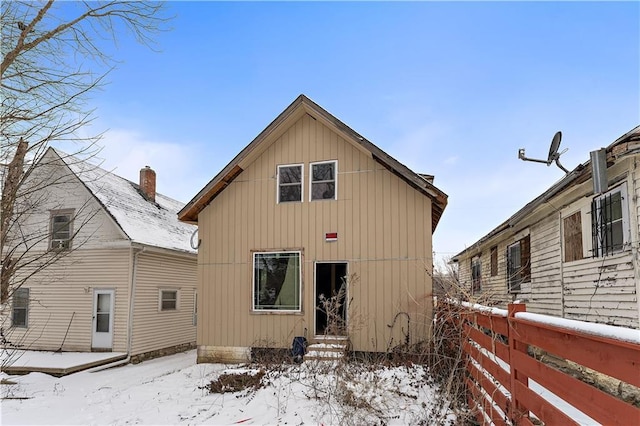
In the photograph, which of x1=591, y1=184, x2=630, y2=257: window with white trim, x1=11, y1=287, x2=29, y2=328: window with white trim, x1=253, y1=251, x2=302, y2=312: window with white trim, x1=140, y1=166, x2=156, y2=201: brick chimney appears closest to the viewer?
x1=591, y1=184, x2=630, y2=257: window with white trim

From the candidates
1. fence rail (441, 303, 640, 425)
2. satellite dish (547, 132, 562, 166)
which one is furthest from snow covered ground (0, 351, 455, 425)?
satellite dish (547, 132, 562, 166)

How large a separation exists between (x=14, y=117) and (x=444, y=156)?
15620mm

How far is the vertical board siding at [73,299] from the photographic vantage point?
13.1 meters

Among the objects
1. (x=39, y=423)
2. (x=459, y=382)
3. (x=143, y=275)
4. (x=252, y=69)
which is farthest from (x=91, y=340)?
(x=459, y=382)

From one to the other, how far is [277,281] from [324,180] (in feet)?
9.21

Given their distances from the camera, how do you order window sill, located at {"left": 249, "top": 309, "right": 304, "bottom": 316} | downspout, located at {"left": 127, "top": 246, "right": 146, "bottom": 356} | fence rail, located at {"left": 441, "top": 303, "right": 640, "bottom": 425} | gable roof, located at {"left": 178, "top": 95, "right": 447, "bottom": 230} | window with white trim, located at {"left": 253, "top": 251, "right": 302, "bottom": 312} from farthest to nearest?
downspout, located at {"left": 127, "top": 246, "right": 146, "bottom": 356} < window with white trim, located at {"left": 253, "top": 251, "right": 302, "bottom": 312} < window sill, located at {"left": 249, "top": 309, "right": 304, "bottom": 316} < gable roof, located at {"left": 178, "top": 95, "right": 447, "bottom": 230} < fence rail, located at {"left": 441, "top": 303, "right": 640, "bottom": 425}

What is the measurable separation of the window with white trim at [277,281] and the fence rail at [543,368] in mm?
5417

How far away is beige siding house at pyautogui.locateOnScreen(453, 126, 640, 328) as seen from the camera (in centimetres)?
626

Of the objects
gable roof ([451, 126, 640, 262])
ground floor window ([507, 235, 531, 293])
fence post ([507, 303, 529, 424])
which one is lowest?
fence post ([507, 303, 529, 424])

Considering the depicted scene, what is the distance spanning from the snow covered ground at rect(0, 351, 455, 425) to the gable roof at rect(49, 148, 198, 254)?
16.6ft

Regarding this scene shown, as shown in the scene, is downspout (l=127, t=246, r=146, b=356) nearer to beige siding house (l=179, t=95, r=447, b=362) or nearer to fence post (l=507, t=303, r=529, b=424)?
beige siding house (l=179, t=95, r=447, b=362)

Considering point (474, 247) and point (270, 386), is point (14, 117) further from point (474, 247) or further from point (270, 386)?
point (474, 247)

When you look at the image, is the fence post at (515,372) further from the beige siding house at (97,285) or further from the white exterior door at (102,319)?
the white exterior door at (102,319)

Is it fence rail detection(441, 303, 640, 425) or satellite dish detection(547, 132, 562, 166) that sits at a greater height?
satellite dish detection(547, 132, 562, 166)
